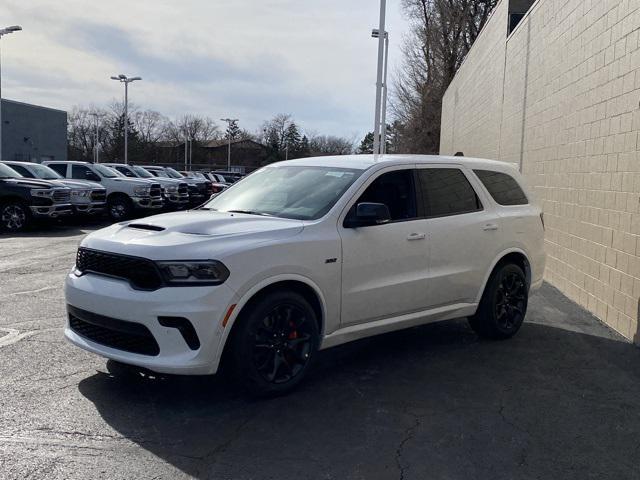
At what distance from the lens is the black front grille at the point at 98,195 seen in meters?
17.6

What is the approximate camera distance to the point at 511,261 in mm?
6676

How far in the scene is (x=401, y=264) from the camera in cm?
542

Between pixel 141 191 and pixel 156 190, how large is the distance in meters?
0.74

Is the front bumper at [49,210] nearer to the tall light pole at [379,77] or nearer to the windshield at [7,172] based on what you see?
the windshield at [7,172]

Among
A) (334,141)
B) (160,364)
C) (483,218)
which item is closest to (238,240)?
(160,364)

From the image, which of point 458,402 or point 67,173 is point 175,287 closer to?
point 458,402

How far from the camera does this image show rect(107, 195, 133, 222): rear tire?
791 inches

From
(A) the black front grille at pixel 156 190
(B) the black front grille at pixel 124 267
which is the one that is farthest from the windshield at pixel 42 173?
(B) the black front grille at pixel 124 267

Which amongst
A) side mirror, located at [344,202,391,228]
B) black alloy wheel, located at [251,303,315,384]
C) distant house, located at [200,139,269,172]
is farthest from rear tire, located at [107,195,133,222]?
distant house, located at [200,139,269,172]

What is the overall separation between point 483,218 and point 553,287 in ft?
13.8

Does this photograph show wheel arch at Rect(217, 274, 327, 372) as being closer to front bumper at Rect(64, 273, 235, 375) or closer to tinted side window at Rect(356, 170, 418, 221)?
front bumper at Rect(64, 273, 235, 375)

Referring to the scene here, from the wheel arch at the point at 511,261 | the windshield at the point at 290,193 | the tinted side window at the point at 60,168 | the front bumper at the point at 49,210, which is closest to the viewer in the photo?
the windshield at the point at 290,193

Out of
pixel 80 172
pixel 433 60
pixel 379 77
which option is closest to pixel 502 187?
pixel 80 172

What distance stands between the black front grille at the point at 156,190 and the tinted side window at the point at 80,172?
6.73 ft
